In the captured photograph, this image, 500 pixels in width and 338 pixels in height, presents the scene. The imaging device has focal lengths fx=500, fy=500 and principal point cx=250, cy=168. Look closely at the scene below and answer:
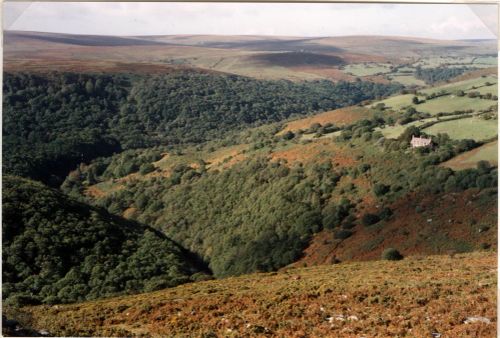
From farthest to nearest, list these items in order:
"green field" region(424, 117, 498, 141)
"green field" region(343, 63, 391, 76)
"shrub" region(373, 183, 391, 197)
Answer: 1. "green field" region(343, 63, 391, 76)
2. "green field" region(424, 117, 498, 141)
3. "shrub" region(373, 183, 391, 197)

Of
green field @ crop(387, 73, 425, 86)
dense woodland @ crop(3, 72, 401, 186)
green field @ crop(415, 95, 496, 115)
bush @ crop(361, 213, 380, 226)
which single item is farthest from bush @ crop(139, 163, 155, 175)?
green field @ crop(387, 73, 425, 86)

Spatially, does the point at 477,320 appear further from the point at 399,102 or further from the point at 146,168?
the point at 146,168

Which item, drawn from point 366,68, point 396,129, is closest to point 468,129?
point 396,129

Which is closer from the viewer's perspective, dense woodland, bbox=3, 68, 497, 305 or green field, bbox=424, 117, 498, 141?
dense woodland, bbox=3, 68, 497, 305

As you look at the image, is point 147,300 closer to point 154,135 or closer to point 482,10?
point 482,10

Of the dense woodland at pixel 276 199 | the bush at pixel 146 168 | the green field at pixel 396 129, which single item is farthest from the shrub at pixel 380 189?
the bush at pixel 146 168

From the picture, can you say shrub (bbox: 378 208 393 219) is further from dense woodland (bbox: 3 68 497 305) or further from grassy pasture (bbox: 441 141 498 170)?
grassy pasture (bbox: 441 141 498 170)
